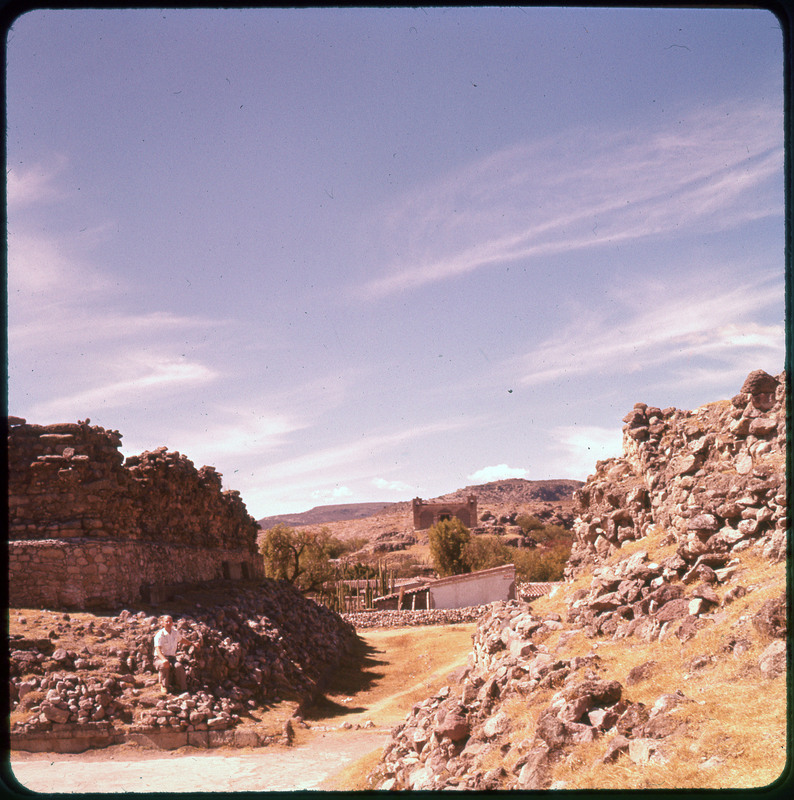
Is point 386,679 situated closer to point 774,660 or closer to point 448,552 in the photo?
point 774,660

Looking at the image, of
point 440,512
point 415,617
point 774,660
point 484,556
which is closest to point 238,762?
point 774,660

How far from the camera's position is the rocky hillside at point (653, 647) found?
5973mm

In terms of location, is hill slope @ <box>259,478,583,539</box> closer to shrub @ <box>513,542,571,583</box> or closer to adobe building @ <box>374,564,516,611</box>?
shrub @ <box>513,542,571,583</box>

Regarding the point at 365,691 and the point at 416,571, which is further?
the point at 416,571

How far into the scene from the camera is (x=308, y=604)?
28.3 metres

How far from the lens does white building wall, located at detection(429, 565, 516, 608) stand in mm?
40750

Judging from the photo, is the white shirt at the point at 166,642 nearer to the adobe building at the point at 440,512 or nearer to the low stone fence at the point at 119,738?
the low stone fence at the point at 119,738

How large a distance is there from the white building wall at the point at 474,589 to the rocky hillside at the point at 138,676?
21335mm

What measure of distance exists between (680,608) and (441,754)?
11.6 feet

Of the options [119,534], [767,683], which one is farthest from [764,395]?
[119,534]

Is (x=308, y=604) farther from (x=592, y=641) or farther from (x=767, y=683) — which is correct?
(x=767, y=683)

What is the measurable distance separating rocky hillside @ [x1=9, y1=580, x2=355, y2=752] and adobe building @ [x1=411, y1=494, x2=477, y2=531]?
74.8m

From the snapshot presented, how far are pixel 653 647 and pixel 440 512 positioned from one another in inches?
3487

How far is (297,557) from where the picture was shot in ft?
135
